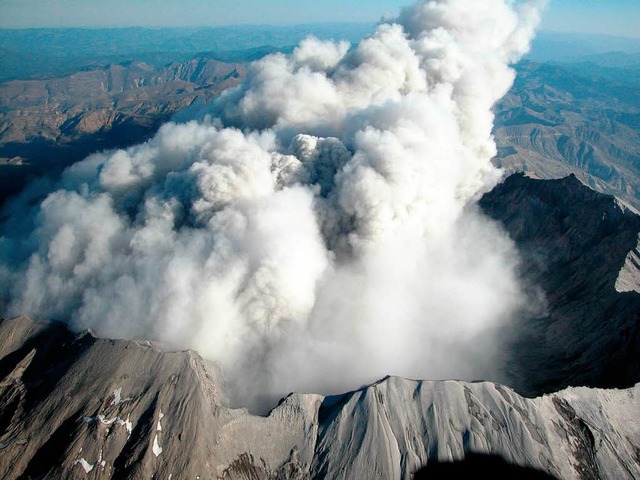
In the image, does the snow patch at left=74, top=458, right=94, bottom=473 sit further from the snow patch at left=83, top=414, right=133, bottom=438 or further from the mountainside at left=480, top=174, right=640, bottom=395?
the mountainside at left=480, top=174, right=640, bottom=395

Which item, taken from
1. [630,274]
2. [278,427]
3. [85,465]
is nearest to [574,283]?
[630,274]

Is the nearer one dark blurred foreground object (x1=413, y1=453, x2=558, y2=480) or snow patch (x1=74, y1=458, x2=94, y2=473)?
snow patch (x1=74, y1=458, x2=94, y2=473)

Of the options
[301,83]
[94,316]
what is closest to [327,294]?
[94,316]

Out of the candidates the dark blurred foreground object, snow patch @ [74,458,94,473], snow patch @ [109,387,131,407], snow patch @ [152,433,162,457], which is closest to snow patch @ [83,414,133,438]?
snow patch @ [109,387,131,407]

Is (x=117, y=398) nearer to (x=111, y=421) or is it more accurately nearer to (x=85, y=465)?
(x=111, y=421)

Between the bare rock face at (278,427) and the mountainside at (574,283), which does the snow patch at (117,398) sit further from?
the mountainside at (574,283)

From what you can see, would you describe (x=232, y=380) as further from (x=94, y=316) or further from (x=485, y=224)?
(x=485, y=224)

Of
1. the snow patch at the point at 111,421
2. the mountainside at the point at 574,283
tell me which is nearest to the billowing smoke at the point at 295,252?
the mountainside at the point at 574,283
